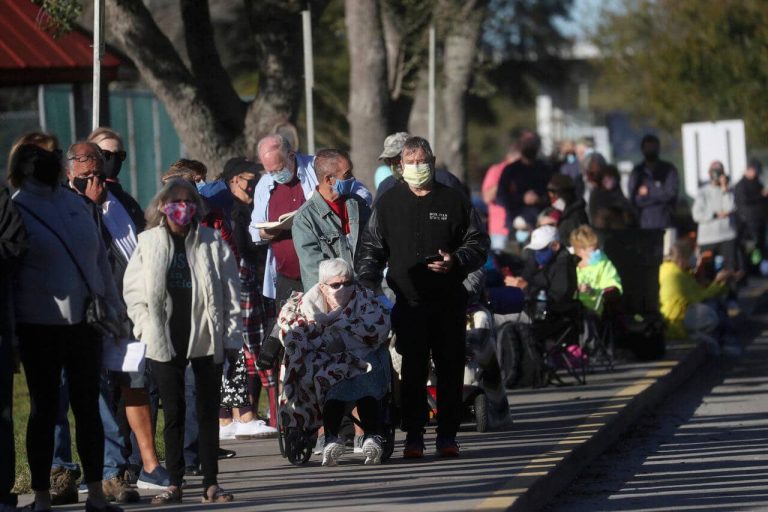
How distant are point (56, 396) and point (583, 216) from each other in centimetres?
877

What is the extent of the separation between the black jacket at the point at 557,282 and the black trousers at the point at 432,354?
13.2 feet

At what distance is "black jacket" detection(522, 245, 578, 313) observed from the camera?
1396 cm

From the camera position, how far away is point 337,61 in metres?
47.9

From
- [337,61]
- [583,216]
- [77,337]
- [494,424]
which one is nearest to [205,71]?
[583,216]

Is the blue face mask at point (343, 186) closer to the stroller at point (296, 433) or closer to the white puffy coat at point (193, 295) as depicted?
the stroller at point (296, 433)

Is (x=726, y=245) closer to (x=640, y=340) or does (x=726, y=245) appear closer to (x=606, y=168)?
(x=606, y=168)

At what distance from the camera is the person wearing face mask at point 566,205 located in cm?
1577

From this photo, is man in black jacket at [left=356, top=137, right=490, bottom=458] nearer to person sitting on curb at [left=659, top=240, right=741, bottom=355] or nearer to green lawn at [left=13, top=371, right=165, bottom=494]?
green lawn at [left=13, top=371, right=165, bottom=494]

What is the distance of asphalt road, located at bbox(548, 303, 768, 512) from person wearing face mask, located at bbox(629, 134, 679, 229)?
184 inches

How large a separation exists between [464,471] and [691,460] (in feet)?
6.18

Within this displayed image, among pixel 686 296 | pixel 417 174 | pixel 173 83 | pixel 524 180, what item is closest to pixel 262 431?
pixel 417 174

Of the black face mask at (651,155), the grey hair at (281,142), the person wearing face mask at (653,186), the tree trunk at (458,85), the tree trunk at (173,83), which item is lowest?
the grey hair at (281,142)

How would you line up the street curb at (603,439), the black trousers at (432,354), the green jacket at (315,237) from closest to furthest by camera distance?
the street curb at (603,439) < the black trousers at (432,354) < the green jacket at (315,237)

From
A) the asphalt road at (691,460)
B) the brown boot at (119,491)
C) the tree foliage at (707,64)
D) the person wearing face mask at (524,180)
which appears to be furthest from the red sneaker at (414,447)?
the tree foliage at (707,64)
